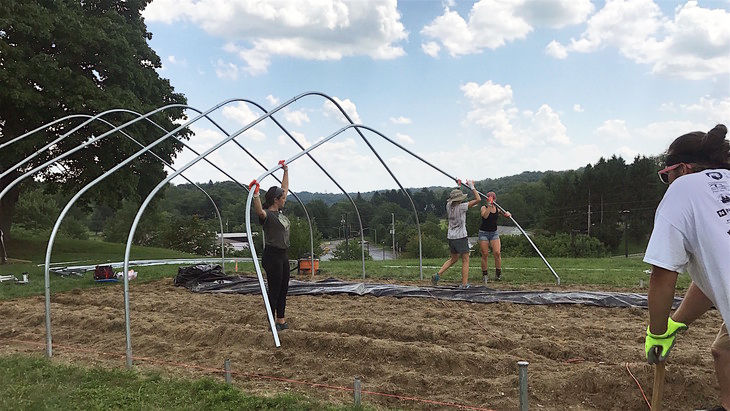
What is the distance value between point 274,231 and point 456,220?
445cm

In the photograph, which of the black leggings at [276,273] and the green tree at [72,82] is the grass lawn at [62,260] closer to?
the green tree at [72,82]

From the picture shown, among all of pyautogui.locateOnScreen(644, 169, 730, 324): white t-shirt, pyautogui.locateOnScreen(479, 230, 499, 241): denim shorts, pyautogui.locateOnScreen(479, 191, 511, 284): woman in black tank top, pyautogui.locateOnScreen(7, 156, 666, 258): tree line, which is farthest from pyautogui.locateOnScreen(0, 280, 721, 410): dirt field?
pyautogui.locateOnScreen(7, 156, 666, 258): tree line

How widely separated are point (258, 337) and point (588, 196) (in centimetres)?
5068

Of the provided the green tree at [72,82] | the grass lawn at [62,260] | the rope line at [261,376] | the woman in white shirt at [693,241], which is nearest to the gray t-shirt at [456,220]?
the rope line at [261,376]

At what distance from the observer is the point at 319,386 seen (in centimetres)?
415

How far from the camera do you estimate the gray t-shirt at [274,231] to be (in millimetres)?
5934

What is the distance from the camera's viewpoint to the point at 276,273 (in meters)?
5.83

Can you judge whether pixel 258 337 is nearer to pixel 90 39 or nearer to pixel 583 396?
pixel 583 396

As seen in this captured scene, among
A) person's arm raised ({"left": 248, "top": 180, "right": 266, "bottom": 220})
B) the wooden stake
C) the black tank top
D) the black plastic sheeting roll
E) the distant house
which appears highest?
person's arm raised ({"left": 248, "top": 180, "right": 266, "bottom": 220})

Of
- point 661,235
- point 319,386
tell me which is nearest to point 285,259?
point 319,386

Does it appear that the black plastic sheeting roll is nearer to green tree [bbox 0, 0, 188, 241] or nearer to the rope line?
the rope line

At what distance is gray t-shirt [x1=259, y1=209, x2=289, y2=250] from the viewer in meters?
5.93

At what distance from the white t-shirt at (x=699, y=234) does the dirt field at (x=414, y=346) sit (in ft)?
5.74

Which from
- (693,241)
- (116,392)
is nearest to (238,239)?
(116,392)
